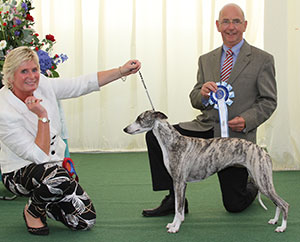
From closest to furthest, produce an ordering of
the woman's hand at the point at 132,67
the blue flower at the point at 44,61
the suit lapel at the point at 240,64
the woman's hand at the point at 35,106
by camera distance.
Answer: the woman's hand at the point at 35,106 < the woman's hand at the point at 132,67 < the suit lapel at the point at 240,64 < the blue flower at the point at 44,61

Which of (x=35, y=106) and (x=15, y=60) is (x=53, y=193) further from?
(x=15, y=60)

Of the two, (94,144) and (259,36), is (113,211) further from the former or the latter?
(259,36)

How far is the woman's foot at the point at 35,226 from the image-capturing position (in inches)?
121

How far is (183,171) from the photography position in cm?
303

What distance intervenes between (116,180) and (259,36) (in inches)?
119

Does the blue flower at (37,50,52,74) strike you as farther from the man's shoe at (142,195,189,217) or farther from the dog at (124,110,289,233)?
the man's shoe at (142,195,189,217)

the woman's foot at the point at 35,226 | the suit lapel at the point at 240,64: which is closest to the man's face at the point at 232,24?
the suit lapel at the point at 240,64

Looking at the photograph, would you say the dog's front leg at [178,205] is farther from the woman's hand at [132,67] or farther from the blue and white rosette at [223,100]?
the woman's hand at [132,67]

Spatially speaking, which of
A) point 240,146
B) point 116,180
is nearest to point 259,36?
point 116,180

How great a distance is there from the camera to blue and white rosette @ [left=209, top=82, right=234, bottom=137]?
3.26 m

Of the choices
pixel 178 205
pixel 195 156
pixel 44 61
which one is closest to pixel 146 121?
pixel 195 156

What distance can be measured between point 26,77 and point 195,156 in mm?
1198

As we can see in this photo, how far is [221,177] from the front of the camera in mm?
3506

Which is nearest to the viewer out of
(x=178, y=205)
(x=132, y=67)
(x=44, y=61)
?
(x=178, y=205)
